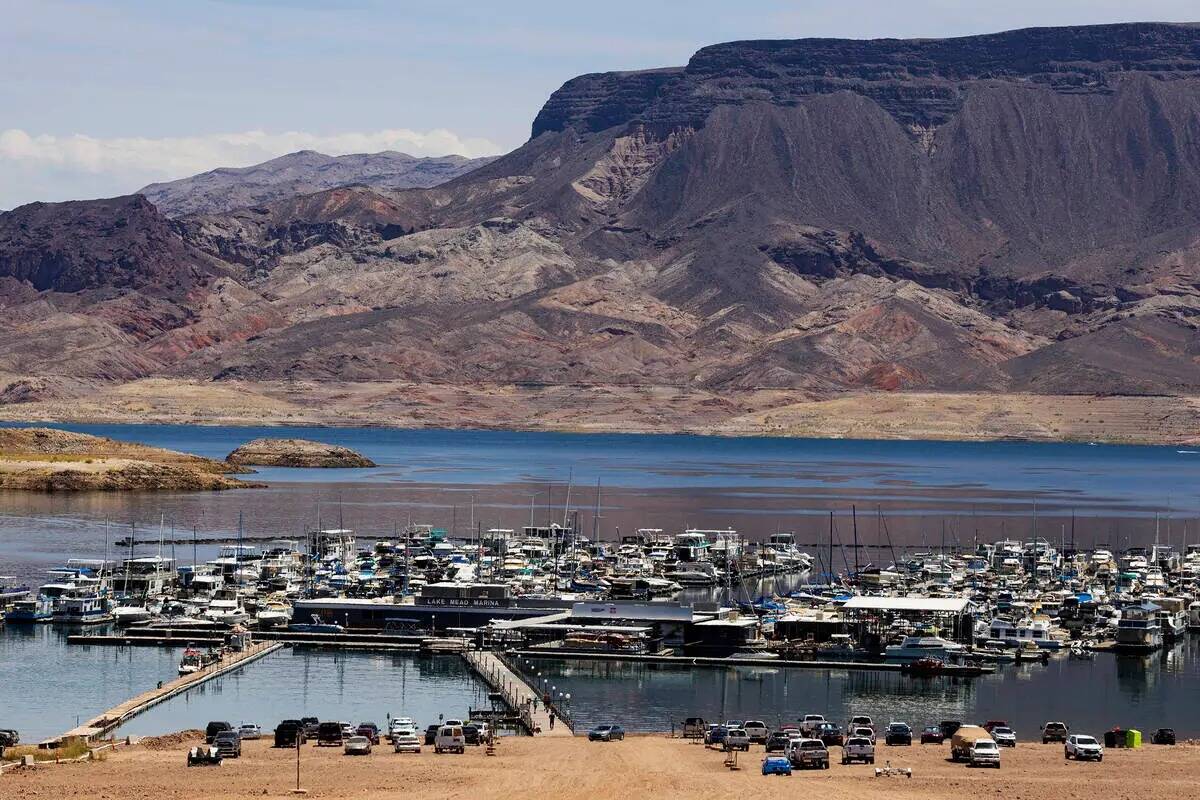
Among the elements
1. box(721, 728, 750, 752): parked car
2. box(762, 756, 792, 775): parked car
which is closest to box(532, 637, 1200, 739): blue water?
box(721, 728, 750, 752): parked car

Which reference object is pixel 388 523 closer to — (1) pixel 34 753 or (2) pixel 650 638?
(2) pixel 650 638

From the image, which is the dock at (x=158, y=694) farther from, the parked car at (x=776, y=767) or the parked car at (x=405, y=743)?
the parked car at (x=776, y=767)

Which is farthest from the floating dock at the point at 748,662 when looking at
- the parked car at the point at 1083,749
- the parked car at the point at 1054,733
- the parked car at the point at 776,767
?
the parked car at the point at 776,767

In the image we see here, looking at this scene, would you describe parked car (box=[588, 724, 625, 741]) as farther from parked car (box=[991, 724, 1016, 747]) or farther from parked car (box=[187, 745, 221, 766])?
parked car (box=[187, 745, 221, 766])

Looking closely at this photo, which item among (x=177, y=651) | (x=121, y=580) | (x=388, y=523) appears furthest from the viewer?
(x=388, y=523)

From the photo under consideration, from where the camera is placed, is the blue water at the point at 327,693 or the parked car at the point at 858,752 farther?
the blue water at the point at 327,693

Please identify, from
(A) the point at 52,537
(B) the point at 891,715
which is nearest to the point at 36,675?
(B) the point at 891,715
